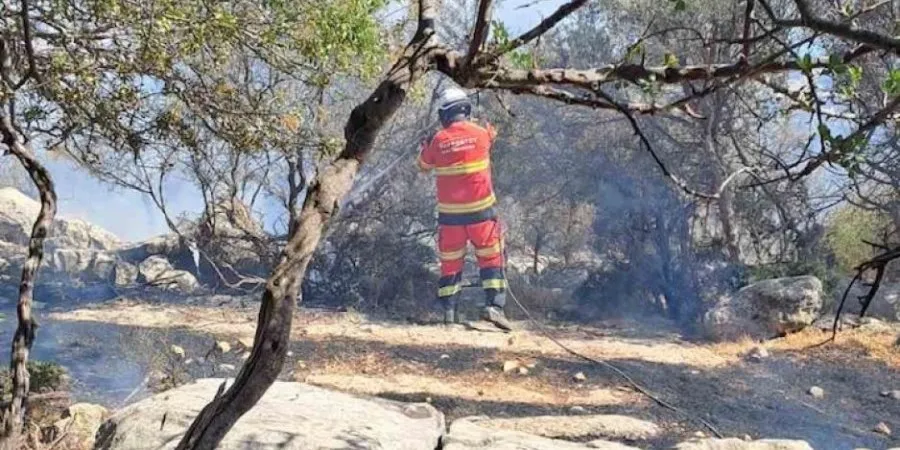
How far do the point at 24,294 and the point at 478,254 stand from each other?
26.7 ft

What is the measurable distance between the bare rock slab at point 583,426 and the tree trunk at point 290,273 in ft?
11.5

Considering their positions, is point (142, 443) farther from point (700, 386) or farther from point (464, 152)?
point (464, 152)

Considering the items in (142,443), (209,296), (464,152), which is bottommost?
(142,443)

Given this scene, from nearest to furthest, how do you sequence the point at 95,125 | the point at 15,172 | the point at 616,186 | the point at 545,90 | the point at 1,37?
the point at 545,90, the point at 1,37, the point at 95,125, the point at 616,186, the point at 15,172

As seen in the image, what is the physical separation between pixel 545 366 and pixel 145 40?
18.2 ft

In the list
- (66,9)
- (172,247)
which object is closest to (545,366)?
(66,9)

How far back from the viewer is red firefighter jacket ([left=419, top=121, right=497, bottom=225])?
33.9ft

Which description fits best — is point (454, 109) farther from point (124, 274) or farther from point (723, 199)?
point (124, 274)

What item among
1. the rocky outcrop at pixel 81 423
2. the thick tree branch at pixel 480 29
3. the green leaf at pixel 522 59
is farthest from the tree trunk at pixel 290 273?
the rocky outcrop at pixel 81 423

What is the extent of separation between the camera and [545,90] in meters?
2.57

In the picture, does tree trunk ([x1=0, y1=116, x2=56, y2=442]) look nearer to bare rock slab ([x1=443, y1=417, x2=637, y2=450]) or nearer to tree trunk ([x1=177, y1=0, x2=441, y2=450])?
tree trunk ([x1=177, y1=0, x2=441, y2=450])

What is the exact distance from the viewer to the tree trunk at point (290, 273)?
1.71 m

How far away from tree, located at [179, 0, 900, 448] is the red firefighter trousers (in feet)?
26.1

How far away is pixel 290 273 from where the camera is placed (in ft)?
5.84
